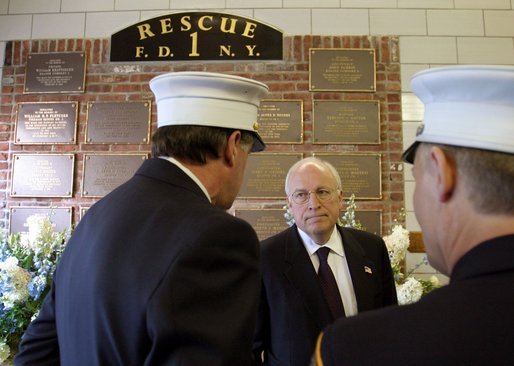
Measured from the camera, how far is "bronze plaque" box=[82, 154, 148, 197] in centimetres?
391

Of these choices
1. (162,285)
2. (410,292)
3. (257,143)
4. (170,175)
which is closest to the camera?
(162,285)

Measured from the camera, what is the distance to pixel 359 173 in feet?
Answer: 12.4

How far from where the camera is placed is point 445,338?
2.07 ft

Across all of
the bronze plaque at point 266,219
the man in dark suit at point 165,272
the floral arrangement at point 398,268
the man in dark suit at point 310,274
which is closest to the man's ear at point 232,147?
the man in dark suit at point 165,272

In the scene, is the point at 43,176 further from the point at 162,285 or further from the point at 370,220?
the point at 162,285

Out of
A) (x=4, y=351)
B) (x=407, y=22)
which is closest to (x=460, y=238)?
(x=4, y=351)

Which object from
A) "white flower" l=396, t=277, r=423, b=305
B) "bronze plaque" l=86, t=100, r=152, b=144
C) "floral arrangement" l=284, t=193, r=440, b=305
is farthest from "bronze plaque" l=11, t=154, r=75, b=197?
"white flower" l=396, t=277, r=423, b=305

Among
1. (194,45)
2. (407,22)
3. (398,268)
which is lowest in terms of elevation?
(398,268)

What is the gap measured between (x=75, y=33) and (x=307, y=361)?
3667mm

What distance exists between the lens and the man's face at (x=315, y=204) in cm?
215

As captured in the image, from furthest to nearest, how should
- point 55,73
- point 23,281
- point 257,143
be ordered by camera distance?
point 55,73, point 23,281, point 257,143

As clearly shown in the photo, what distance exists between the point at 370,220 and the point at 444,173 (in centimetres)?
306

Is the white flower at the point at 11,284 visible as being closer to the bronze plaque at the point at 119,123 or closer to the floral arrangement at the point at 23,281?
the floral arrangement at the point at 23,281

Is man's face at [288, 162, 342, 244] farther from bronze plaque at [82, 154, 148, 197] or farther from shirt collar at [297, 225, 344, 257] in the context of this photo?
A: bronze plaque at [82, 154, 148, 197]
